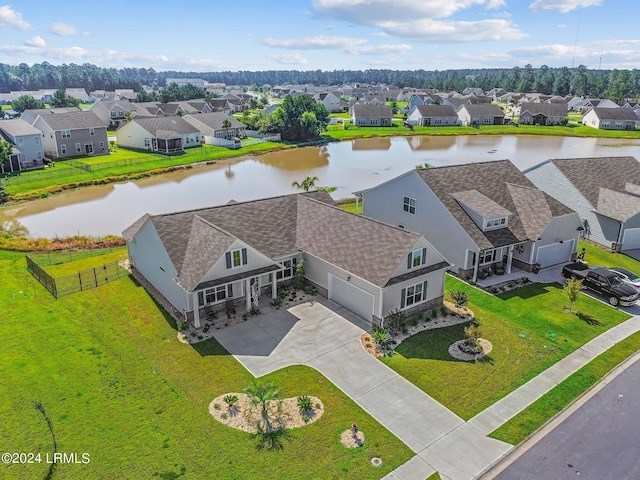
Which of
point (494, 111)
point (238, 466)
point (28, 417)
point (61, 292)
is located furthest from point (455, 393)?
point (494, 111)

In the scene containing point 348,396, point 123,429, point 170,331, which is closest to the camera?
point 123,429

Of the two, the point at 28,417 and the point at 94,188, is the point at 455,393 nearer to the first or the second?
the point at 28,417

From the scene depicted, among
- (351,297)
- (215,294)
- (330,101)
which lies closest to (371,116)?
(330,101)

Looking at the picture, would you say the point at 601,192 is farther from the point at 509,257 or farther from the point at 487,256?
the point at 487,256

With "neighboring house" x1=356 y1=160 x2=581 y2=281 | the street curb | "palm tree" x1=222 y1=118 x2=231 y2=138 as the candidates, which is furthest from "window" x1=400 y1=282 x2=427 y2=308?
"palm tree" x1=222 y1=118 x2=231 y2=138

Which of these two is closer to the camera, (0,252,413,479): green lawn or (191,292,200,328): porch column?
(0,252,413,479): green lawn

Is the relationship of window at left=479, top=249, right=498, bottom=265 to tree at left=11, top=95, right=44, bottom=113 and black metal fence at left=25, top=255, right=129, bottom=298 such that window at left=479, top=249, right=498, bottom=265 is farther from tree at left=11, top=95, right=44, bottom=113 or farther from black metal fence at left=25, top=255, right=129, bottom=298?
tree at left=11, top=95, right=44, bottom=113

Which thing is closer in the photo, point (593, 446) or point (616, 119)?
point (593, 446)
